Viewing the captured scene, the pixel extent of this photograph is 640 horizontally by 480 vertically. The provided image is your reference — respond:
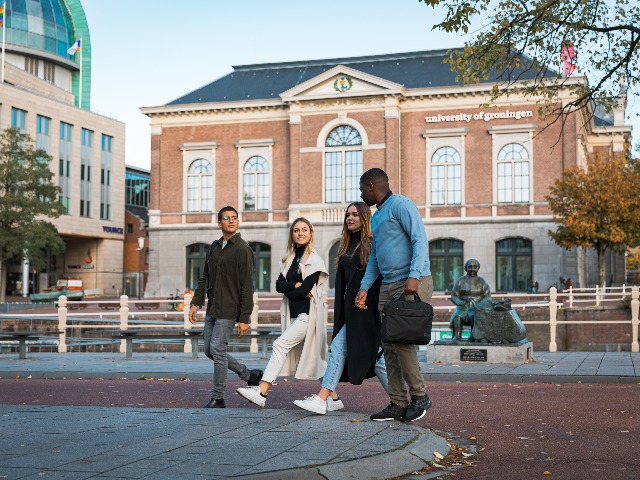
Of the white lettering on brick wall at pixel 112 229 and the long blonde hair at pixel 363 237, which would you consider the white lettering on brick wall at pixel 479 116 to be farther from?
the long blonde hair at pixel 363 237

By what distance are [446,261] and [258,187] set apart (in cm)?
1247

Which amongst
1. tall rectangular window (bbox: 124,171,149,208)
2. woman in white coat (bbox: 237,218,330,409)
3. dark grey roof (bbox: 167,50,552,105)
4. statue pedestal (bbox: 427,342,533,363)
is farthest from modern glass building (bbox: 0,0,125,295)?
woman in white coat (bbox: 237,218,330,409)

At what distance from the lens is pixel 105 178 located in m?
74.6

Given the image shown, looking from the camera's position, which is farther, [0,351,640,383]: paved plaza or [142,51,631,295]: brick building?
[142,51,631,295]: brick building

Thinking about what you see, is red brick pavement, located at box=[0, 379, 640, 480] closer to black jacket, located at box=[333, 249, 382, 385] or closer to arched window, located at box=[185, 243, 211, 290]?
black jacket, located at box=[333, 249, 382, 385]

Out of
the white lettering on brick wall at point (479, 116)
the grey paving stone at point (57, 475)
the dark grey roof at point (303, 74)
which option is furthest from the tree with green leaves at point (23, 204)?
the grey paving stone at point (57, 475)

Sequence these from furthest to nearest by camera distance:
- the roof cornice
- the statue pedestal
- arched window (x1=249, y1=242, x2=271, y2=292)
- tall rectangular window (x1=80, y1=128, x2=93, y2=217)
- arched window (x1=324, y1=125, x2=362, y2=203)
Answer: tall rectangular window (x1=80, y1=128, x2=93, y2=217), arched window (x1=249, y1=242, x2=271, y2=292), the roof cornice, arched window (x1=324, y1=125, x2=362, y2=203), the statue pedestal

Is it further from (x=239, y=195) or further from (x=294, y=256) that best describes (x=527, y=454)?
(x=239, y=195)

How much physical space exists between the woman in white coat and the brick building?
39092mm

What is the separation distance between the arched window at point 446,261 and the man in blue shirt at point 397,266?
138 ft

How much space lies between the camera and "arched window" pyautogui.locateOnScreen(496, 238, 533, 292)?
159 feet

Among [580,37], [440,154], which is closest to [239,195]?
[440,154]

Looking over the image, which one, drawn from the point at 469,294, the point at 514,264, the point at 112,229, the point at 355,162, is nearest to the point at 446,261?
the point at 514,264

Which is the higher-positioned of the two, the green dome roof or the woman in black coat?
the green dome roof
